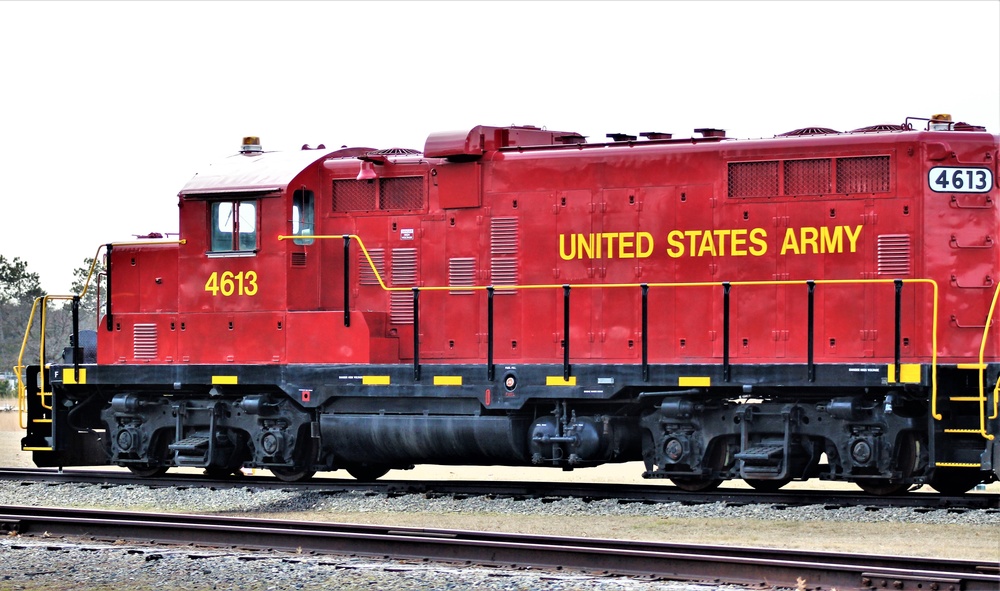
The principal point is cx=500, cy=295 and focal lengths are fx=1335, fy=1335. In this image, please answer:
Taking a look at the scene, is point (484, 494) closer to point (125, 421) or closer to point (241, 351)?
point (241, 351)

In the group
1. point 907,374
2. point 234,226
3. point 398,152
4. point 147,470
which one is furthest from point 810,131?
point 147,470

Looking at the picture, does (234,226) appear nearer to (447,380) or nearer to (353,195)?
(353,195)

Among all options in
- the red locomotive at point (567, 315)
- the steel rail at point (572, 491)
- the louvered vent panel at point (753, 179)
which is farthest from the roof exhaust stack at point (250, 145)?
the louvered vent panel at point (753, 179)

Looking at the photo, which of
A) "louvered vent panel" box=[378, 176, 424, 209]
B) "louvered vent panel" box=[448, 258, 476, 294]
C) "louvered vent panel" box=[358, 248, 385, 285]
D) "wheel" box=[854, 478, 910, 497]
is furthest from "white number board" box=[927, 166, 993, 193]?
"louvered vent panel" box=[358, 248, 385, 285]

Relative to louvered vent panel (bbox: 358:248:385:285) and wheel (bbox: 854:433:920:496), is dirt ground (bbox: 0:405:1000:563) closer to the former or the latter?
wheel (bbox: 854:433:920:496)

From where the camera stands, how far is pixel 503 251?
1450 cm

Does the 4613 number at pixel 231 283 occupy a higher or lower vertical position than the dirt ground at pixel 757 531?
higher

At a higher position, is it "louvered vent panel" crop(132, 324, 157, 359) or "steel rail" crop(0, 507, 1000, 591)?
"louvered vent panel" crop(132, 324, 157, 359)

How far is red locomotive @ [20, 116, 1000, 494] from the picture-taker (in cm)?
1289

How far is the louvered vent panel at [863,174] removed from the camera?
1314cm

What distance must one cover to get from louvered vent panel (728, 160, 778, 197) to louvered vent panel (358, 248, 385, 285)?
4025 millimetres

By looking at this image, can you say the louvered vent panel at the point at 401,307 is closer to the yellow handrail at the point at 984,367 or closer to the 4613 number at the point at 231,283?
the 4613 number at the point at 231,283

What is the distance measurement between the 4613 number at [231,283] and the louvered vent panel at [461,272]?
2.26 metres

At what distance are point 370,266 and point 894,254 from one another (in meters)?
5.72
